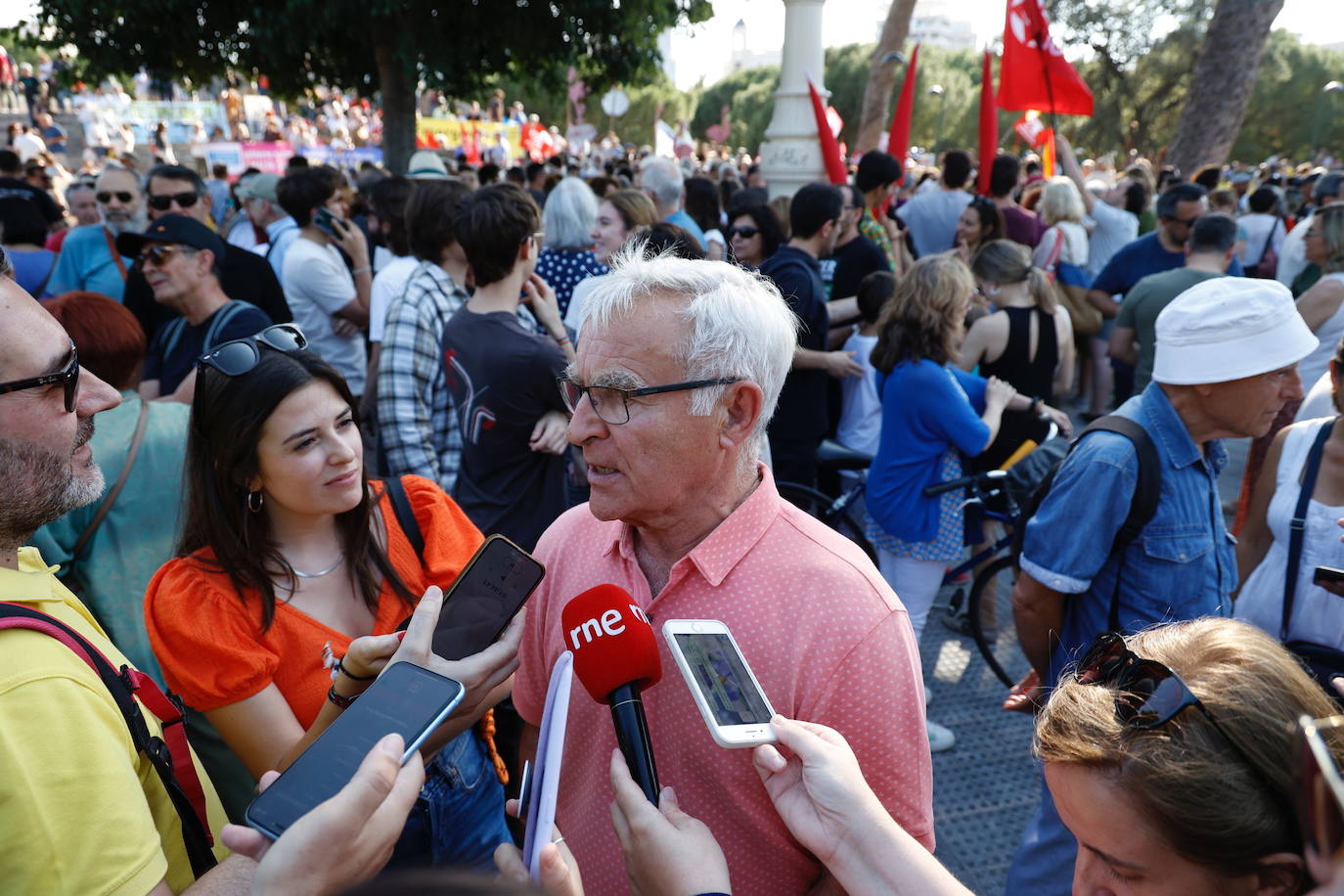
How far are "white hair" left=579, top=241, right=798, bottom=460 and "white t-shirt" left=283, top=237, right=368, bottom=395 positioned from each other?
3.96 meters

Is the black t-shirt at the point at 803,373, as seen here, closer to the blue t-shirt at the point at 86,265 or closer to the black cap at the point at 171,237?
the black cap at the point at 171,237

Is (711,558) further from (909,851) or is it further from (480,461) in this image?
(480,461)

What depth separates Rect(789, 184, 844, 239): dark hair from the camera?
5.23 metres

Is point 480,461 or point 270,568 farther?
point 480,461

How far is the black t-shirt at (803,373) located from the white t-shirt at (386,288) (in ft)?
6.88

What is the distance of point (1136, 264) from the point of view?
757cm

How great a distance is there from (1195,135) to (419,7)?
11.4 m

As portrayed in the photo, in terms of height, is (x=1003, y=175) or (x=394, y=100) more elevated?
(x=394, y=100)

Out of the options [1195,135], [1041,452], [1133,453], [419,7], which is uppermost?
[419,7]

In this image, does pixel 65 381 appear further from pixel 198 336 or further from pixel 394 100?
pixel 394 100

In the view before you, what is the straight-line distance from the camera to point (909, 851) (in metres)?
1.34

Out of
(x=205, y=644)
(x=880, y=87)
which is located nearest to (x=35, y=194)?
(x=205, y=644)

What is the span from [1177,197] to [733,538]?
6851mm

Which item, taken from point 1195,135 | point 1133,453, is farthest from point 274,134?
point 1133,453
